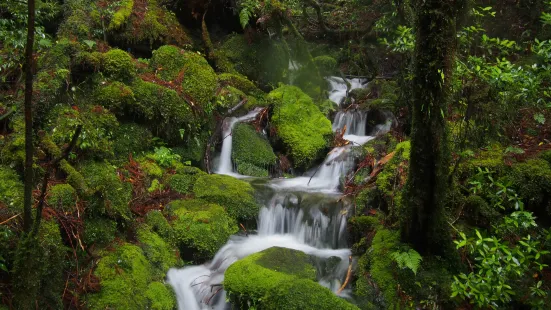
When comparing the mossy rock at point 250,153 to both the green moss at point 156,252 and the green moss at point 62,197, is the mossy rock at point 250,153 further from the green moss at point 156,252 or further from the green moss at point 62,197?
the green moss at point 62,197

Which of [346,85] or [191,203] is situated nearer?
[191,203]

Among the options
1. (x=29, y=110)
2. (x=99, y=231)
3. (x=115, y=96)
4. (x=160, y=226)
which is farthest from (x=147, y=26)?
(x=29, y=110)

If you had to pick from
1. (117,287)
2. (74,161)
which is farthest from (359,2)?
(117,287)

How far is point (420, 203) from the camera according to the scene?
466cm

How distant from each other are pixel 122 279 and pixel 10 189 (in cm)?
152

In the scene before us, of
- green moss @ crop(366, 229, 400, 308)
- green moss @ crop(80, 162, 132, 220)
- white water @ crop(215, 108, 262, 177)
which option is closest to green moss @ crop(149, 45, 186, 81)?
white water @ crop(215, 108, 262, 177)

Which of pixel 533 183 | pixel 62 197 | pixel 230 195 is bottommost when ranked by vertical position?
pixel 230 195

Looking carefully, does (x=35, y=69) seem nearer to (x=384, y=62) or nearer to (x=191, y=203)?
(x=191, y=203)

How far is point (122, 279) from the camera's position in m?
4.57

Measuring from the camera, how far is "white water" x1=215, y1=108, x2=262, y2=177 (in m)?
8.61

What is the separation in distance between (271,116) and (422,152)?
5534 mm

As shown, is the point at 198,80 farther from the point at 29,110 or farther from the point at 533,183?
the point at 533,183

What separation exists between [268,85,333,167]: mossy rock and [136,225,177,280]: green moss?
392 centimetres

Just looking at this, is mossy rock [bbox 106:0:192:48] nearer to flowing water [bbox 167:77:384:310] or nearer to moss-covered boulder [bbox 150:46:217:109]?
moss-covered boulder [bbox 150:46:217:109]
